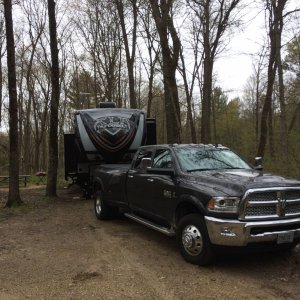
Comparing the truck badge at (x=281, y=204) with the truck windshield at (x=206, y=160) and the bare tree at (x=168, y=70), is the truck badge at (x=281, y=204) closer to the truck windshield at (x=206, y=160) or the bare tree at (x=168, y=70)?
the truck windshield at (x=206, y=160)

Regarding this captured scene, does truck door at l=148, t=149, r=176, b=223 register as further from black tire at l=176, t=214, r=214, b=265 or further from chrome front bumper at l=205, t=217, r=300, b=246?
chrome front bumper at l=205, t=217, r=300, b=246

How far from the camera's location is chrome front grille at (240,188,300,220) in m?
6.16

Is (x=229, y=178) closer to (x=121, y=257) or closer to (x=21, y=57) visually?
(x=121, y=257)

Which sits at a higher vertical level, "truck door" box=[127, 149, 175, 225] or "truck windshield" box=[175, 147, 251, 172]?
"truck windshield" box=[175, 147, 251, 172]

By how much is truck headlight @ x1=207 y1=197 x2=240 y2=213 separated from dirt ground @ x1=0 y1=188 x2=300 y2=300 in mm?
947

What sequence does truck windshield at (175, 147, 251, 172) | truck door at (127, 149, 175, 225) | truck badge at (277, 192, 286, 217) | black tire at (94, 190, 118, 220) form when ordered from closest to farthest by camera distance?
truck badge at (277, 192, 286, 217) < truck door at (127, 149, 175, 225) < truck windshield at (175, 147, 251, 172) < black tire at (94, 190, 118, 220)

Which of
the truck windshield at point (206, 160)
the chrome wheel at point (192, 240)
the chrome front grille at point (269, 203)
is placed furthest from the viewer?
the truck windshield at point (206, 160)

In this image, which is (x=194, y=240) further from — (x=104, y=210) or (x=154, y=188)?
(x=104, y=210)

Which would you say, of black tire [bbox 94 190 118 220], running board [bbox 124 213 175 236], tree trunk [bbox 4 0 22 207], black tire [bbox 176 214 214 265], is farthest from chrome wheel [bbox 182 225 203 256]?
tree trunk [bbox 4 0 22 207]

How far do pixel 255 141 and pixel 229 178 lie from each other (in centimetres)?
2658

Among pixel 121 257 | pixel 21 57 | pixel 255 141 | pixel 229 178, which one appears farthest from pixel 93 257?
pixel 21 57

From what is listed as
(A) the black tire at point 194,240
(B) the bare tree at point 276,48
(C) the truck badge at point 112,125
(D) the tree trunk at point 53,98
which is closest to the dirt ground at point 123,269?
(A) the black tire at point 194,240

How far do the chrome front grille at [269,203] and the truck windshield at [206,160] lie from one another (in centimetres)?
157

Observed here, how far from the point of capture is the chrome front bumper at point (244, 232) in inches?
239
